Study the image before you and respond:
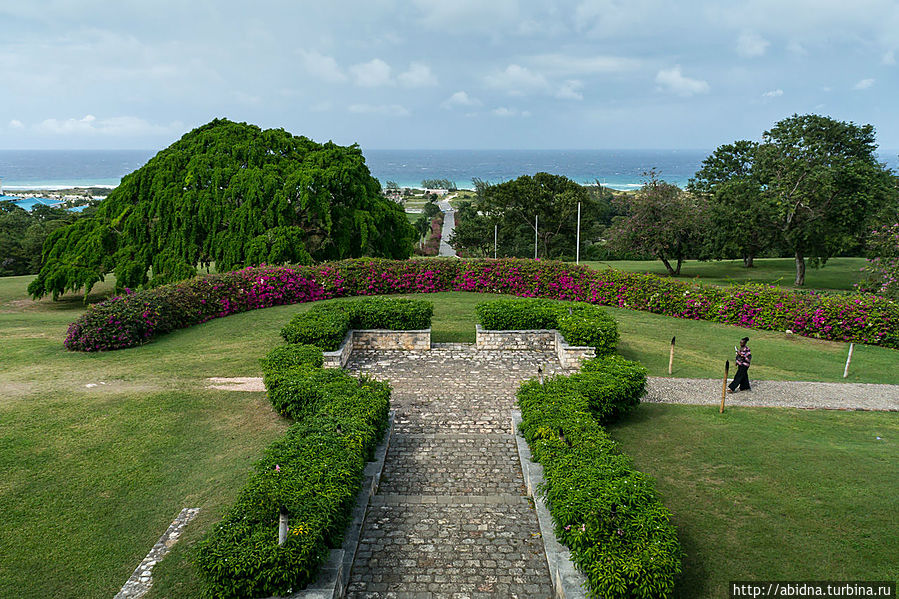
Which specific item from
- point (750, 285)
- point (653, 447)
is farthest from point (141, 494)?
point (750, 285)

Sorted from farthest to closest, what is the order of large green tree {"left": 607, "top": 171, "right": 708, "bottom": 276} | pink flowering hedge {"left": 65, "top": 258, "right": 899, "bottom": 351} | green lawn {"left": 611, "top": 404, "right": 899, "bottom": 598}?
large green tree {"left": 607, "top": 171, "right": 708, "bottom": 276}
pink flowering hedge {"left": 65, "top": 258, "right": 899, "bottom": 351}
green lawn {"left": 611, "top": 404, "right": 899, "bottom": 598}

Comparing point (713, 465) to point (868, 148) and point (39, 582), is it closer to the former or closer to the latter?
point (39, 582)

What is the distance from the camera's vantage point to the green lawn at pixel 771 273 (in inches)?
1253

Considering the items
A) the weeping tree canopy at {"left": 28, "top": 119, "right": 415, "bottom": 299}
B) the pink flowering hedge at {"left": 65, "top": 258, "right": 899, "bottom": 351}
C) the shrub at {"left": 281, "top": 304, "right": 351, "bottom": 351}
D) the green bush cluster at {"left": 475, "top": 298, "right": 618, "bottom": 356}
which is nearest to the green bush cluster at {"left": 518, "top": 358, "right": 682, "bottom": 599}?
the green bush cluster at {"left": 475, "top": 298, "right": 618, "bottom": 356}

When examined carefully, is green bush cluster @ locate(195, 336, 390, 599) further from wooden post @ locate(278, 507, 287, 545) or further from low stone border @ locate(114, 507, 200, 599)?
low stone border @ locate(114, 507, 200, 599)

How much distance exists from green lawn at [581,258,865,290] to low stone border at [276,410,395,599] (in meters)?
24.3

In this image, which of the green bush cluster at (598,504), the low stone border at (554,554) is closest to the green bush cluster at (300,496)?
the low stone border at (554,554)

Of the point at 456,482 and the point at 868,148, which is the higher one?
the point at 868,148

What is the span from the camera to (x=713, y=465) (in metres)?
8.70

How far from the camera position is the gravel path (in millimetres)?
11383

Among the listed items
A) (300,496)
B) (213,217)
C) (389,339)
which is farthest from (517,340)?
(213,217)

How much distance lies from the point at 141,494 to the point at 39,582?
1.75 meters

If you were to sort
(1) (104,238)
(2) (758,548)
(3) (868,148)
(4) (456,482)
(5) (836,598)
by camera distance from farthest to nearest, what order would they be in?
1. (3) (868,148)
2. (1) (104,238)
3. (4) (456,482)
4. (2) (758,548)
5. (5) (836,598)

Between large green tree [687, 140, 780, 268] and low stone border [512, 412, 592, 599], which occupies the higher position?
large green tree [687, 140, 780, 268]
